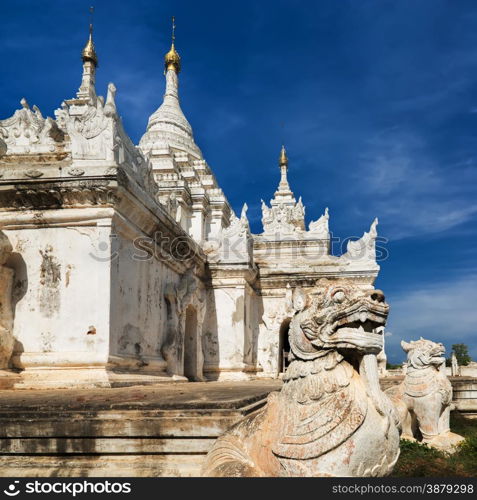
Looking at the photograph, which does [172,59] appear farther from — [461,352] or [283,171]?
[461,352]

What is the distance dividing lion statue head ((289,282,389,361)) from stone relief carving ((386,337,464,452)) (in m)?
4.72

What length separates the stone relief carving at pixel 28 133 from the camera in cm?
991

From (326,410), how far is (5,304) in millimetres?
6955

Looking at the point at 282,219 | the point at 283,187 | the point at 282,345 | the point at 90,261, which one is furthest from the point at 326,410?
the point at 283,187

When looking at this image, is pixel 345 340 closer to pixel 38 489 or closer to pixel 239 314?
pixel 38 489

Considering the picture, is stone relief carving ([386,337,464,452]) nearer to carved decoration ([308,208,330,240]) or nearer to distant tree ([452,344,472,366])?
carved decoration ([308,208,330,240])

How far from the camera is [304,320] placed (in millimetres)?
3543

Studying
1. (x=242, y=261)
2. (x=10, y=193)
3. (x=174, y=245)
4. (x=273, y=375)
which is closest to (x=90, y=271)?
(x=10, y=193)

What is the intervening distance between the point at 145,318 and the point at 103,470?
6672 mm

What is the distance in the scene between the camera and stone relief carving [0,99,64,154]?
9.91m

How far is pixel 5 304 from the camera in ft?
28.4

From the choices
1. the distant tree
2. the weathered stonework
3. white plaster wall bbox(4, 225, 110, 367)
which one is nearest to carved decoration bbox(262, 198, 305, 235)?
the weathered stonework

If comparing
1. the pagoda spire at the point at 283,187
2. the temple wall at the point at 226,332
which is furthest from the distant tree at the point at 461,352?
the temple wall at the point at 226,332

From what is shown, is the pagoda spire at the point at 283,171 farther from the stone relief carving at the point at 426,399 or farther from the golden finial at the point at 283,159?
the stone relief carving at the point at 426,399
